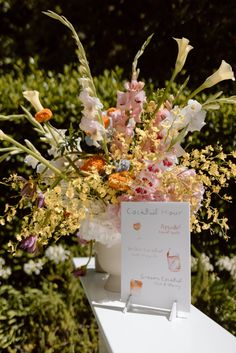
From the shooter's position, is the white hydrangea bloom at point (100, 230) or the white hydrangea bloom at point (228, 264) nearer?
the white hydrangea bloom at point (100, 230)

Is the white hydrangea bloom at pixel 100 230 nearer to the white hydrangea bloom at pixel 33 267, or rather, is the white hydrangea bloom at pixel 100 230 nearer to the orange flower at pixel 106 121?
the orange flower at pixel 106 121

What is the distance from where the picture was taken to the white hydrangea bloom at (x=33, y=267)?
2.67 meters

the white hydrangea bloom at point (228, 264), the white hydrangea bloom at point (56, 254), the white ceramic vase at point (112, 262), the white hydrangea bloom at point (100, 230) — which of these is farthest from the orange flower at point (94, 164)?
the white hydrangea bloom at point (228, 264)

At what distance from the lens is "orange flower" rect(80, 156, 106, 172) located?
1.36 meters

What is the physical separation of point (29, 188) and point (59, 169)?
119 millimetres

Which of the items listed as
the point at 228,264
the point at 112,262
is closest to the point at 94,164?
the point at 112,262

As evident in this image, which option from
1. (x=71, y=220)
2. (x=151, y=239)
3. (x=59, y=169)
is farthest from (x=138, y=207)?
(x=59, y=169)

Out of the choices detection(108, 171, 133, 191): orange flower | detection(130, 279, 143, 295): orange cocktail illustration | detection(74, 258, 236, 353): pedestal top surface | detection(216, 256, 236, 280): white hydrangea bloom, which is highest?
detection(108, 171, 133, 191): orange flower

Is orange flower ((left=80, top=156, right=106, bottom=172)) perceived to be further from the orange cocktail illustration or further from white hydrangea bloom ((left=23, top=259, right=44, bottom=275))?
white hydrangea bloom ((left=23, top=259, right=44, bottom=275))

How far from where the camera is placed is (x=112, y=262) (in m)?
1.44

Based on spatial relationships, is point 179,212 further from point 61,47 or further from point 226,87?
point 61,47

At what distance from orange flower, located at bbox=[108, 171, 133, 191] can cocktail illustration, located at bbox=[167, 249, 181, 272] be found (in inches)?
8.6

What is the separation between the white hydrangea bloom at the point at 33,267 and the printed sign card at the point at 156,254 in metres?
1.48

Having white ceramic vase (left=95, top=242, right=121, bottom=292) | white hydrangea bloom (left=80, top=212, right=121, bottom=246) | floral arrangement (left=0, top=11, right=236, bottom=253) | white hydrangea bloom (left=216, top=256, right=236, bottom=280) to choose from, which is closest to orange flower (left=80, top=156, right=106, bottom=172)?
floral arrangement (left=0, top=11, right=236, bottom=253)
